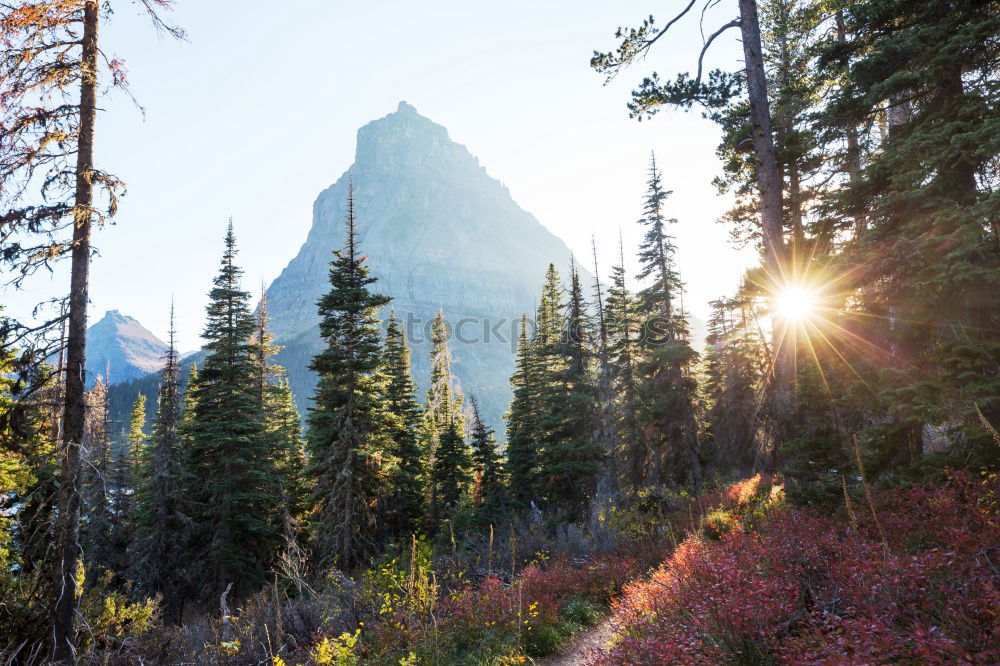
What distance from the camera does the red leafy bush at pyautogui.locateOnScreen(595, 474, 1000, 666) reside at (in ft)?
11.6

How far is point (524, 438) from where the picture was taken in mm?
30484

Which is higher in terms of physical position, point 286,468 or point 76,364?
point 76,364

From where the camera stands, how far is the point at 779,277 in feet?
32.6

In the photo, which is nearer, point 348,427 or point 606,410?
point 348,427

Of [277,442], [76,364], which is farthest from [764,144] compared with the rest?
[277,442]

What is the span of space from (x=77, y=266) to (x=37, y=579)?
5540 millimetres

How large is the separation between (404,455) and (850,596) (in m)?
27.5

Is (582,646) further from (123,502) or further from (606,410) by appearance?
(123,502)

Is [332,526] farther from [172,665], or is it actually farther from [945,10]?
[945,10]

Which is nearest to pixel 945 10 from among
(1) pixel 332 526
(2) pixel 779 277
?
(2) pixel 779 277

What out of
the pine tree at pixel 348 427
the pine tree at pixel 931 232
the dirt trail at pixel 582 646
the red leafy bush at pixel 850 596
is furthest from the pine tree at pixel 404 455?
the pine tree at pixel 931 232

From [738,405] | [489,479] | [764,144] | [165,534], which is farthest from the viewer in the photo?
[489,479]

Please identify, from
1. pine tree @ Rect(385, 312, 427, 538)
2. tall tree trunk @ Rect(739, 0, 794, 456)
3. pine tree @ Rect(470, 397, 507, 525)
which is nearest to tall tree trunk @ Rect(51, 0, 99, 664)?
tall tree trunk @ Rect(739, 0, 794, 456)

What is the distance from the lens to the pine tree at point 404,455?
87.6 feet
